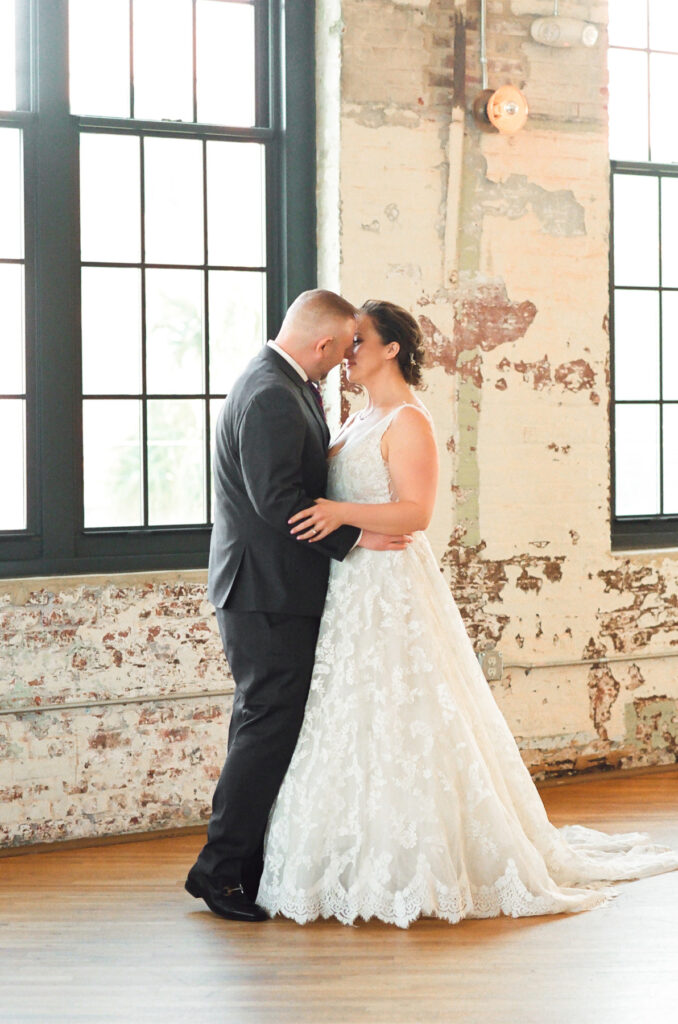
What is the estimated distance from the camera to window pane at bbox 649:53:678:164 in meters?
5.44

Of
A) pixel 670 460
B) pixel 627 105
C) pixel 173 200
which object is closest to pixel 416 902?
pixel 173 200

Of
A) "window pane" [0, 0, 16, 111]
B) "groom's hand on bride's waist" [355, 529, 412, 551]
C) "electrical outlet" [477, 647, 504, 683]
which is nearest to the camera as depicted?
"groom's hand on bride's waist" [355, 529, 412, 551]

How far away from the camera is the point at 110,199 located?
4496 millimetres

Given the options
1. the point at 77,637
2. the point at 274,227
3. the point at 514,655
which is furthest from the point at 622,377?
the point at 77,637

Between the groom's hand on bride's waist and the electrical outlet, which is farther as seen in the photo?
the electrical outlet

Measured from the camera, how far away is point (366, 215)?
4.63 m

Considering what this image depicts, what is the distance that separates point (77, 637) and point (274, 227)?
5.74 feet

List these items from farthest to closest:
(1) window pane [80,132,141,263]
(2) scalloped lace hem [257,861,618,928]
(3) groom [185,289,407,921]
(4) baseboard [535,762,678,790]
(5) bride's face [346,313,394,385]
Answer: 1. (4) baseboard [535,762,678,790]
2. (1) window pane [80,132,141,263]
3. (5) bride's face [346,313,394,385]
4. (3) groom [185,289,407,921]
5. (2) scalloped lace hem [257,861,618,928]

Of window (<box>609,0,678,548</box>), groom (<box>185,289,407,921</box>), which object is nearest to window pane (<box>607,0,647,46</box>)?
window (<box>609,0,678,548</box>)

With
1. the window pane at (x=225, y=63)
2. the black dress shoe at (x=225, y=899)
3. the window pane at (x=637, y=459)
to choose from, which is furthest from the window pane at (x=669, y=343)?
the black dress shoe at (x=225, y=899)

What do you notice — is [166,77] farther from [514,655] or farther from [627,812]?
[627,812]

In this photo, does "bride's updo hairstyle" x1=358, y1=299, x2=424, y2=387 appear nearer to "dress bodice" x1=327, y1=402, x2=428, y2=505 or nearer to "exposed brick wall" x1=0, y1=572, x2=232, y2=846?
"dress bodice" x1=327, y1=402, x2=428, y2=505

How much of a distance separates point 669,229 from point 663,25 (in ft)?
2.97

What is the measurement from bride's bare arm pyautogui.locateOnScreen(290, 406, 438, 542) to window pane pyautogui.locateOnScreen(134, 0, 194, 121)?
5.75ft
